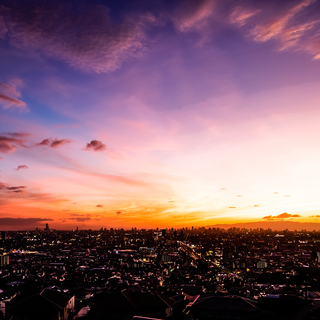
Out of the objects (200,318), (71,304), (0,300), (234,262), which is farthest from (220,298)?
(234,262)

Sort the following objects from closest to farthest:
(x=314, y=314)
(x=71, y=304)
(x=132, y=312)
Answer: (x=314, y=314) < (x=132, y=312) < (x=71, y=304)

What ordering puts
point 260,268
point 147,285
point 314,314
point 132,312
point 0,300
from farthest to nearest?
point 260,268
point 147,285
point 0,300
point 132,312
point 314,314

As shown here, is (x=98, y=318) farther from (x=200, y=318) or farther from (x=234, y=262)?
(x=234, y=262)

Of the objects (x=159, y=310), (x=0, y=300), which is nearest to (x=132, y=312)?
(x=159, y=310)

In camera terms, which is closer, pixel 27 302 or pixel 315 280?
pixel 27 302

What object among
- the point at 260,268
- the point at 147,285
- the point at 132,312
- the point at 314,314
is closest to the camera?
the point at 314,314

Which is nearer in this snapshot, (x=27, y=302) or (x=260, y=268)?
(x=27, y=302)

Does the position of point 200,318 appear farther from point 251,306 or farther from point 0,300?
point 0,300

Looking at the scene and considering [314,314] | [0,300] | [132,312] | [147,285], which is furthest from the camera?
[147,285]
